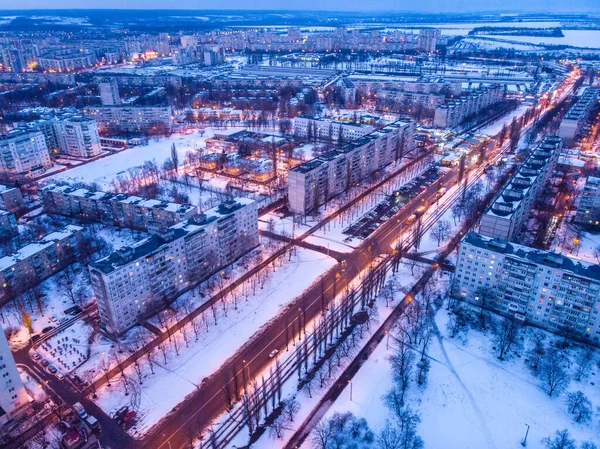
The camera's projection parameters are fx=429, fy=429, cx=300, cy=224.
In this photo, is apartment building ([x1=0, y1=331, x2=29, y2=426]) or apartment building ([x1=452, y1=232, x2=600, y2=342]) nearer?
apartment building ([x1=0, y1=331, x2=29, y2=426])

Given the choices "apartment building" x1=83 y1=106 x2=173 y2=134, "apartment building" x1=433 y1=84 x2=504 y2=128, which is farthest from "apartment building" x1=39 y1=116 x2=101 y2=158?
"apartment building" x1=433 y1=84 x2=504 y2=128

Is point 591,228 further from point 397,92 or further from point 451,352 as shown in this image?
point 397,92

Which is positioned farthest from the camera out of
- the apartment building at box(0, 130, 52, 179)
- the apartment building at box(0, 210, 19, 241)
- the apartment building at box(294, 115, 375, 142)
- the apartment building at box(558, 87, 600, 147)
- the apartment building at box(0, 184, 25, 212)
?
the apartment building at box(294, 115, 375, 142)

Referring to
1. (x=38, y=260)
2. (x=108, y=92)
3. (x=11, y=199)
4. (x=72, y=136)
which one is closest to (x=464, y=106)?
(x=72, y=136)

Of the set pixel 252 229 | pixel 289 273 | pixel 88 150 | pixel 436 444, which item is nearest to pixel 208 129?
pixel 88 150

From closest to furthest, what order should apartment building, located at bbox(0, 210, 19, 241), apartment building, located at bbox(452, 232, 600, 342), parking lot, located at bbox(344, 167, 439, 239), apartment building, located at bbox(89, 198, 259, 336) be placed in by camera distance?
apartment building, located at bbox(452, 232, 600, 342) → apartment building, located at bbox(89, 198, 259, 336) → apartment building, located at bbox(0, 210, 19, 241) → parking lot, located at bbox(344, 167, 439, 239)

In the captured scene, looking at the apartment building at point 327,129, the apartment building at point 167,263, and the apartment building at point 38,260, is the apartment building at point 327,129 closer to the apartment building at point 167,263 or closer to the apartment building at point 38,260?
the apartment building at point 167,263

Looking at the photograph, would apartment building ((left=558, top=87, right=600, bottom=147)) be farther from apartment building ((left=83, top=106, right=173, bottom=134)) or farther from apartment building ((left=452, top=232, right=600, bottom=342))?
apartment building ((left=83, top=106, right=173, bottom=134))
